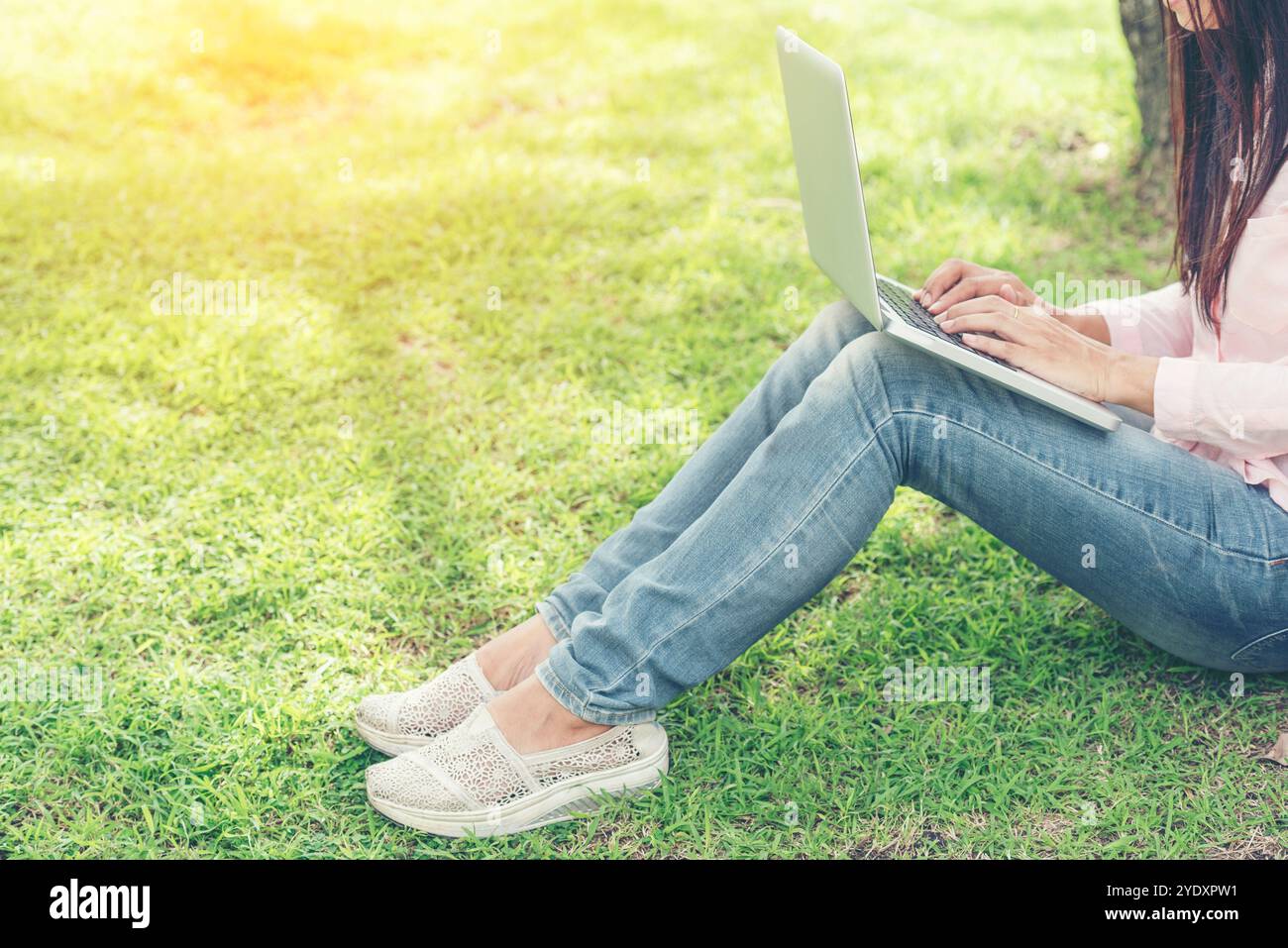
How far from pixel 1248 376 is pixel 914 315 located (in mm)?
477

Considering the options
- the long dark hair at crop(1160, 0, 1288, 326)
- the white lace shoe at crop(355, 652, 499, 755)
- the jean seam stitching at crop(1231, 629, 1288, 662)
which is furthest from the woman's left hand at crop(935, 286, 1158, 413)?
the white lace shoe at crop(355, 652, 499, 755)

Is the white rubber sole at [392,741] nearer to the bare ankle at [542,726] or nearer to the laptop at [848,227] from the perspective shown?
the bare ankle at [542,726]

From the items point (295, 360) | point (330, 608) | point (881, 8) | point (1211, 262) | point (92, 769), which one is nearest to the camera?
point (1211, 262)

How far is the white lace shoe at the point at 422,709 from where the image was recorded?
204cm

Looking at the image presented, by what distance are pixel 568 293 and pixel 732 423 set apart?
1.51 m

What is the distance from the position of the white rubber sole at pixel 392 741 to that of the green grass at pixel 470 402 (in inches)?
2.6

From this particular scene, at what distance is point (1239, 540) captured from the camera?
1.73m

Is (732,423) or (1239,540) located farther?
(732,423)

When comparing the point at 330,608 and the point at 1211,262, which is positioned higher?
the point at 1211,262

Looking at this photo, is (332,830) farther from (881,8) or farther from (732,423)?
(881,8)

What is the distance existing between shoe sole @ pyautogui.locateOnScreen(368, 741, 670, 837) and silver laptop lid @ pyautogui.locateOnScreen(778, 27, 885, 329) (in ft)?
2.64

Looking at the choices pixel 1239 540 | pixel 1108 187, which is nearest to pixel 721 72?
pixel 1108 187

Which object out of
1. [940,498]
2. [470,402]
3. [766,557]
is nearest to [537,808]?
[766,557]

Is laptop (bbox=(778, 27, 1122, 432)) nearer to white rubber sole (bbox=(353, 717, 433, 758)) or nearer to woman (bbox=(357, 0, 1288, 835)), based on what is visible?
woman (bbox=(357, 0, 1288, 835))
